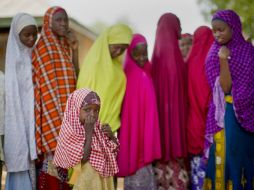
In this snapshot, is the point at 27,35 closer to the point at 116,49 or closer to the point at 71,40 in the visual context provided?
the point at 71,40

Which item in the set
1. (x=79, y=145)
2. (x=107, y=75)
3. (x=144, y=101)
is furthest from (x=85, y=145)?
(x=144, y=101)

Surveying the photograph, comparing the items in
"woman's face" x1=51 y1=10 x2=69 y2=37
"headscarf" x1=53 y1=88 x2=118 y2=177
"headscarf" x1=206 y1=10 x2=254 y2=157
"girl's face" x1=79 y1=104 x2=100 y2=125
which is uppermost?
"woman's face" x1=51 y1=10 x2=69 y2=37

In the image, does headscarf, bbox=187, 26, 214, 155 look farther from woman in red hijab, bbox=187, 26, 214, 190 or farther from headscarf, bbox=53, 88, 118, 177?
headscarf, bbox=53, 88, 118, 177

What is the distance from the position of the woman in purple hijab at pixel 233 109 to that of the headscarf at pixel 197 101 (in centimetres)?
34

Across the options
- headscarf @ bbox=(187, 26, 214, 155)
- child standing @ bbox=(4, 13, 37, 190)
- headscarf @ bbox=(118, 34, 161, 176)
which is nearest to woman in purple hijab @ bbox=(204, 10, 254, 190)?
headscarf @ bbox=(187, 26, 214, 155)

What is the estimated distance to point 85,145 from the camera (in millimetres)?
4023

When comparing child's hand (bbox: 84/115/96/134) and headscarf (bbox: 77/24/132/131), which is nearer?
child's hand (bbox: 84/115/96/134)

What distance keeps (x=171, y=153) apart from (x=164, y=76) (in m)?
0.79

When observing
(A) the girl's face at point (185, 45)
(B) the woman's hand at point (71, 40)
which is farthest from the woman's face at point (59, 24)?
(A) the girl's face at point (185, 45)

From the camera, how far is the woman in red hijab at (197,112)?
5238 mm

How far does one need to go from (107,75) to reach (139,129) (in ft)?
2.04

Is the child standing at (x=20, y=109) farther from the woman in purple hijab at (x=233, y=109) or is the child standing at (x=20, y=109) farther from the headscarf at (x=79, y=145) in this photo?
the woman in purple hijab at (x=233, y=109)

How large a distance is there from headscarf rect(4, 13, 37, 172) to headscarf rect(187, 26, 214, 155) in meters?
1.59

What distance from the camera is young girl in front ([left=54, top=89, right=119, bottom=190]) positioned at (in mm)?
4020
